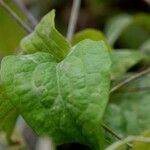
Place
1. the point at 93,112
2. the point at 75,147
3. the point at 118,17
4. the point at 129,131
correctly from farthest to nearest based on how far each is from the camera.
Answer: the point at 118,17 < the point at 75,147 < the point at 129,131 < the point at 93,112

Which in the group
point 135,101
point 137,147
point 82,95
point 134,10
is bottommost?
point 134,10

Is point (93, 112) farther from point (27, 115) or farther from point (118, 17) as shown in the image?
point (118, 17)

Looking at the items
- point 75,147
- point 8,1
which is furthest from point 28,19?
point 75,147

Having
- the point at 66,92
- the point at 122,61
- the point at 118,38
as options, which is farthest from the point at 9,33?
the point at 66,92

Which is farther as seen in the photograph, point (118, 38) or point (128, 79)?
point (118, 38)

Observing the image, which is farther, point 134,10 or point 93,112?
point 134,10

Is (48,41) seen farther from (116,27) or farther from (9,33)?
(116,27)
